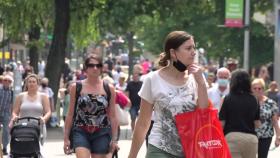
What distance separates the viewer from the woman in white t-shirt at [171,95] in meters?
7.27

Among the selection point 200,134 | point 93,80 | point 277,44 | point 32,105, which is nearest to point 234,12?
point 277,44

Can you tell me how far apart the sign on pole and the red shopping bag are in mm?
23923

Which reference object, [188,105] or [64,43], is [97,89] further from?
[64,43]

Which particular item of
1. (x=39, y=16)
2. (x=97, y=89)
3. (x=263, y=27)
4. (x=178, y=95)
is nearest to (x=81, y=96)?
(x=97, y=89)

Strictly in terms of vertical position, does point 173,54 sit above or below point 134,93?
above

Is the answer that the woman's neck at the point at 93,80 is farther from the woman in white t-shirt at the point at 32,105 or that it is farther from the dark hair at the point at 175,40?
the woman in white t-shirt at the point at 32,105

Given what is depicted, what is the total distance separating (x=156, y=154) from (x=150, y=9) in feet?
67.8

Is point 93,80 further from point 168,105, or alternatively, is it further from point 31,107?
point 31,107

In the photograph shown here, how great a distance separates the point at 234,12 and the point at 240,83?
2092 centimetres

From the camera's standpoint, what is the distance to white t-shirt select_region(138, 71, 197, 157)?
7.28 meters

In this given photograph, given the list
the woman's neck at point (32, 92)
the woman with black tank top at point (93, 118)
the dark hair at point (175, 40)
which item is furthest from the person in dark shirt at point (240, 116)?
the woman's neck at point (32, 92)

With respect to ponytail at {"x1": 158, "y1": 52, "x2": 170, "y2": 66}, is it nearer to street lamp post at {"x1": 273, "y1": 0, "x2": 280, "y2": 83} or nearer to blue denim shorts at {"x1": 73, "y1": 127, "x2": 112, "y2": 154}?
blue denim shorts at {"x1": 73, "y1": 127, "x2": 112, "y2": 154}

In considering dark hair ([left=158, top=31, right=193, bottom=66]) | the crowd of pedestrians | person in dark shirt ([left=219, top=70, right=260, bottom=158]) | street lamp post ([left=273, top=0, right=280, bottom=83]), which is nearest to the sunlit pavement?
the crowd of pedestrians

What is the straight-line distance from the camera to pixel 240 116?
10641mm
